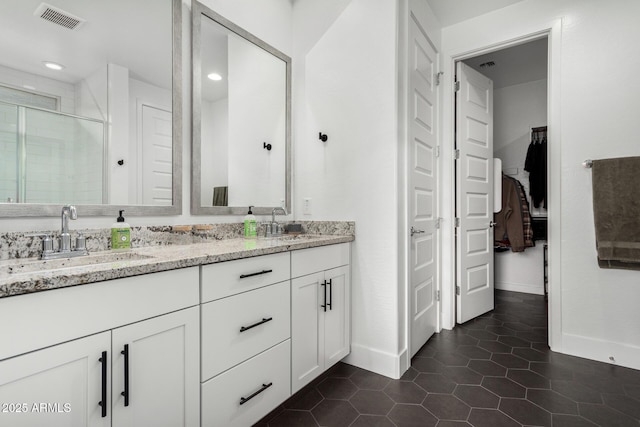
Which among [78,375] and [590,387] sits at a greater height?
[78,375]

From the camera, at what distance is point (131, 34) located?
159 centimetres

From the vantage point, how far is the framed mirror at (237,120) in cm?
187

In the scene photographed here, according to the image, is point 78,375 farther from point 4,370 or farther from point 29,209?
point 29,209

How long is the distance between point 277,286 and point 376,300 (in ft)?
2.68

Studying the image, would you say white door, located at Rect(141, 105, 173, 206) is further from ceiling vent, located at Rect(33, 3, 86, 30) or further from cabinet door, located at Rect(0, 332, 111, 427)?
cabinet door, located at Rect(0, 332, 111, 427)

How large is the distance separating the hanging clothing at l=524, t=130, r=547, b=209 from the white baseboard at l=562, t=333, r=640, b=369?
6.93 ft

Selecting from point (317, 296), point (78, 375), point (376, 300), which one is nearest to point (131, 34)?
point (78, 375)

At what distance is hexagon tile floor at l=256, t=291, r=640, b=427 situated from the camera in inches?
62.2

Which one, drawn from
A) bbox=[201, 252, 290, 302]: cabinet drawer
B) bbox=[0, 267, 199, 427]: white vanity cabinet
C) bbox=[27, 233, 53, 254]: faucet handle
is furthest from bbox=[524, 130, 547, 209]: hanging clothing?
bbox=[27, 233, 53, 254]: faucet handle

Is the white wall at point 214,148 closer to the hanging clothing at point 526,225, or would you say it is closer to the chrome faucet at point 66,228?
the chrome faucet at point 66,228

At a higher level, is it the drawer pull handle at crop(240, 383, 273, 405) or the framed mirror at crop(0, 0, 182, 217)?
the framed mirror at crop(0, 0, 182, 217)

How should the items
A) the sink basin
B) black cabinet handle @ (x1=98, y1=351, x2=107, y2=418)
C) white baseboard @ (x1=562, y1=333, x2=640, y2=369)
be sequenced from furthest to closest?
white baseboard @ (x1=562, y1=333, x2=640, y2=369), the sink basin, black cabinet handle @ (x1=98, y1=351, x2=107, y2=418)

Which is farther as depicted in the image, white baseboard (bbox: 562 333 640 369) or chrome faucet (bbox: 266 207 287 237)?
chrome faucet (bbox: 266 207 287 237)

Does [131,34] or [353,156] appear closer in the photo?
[131,34]
